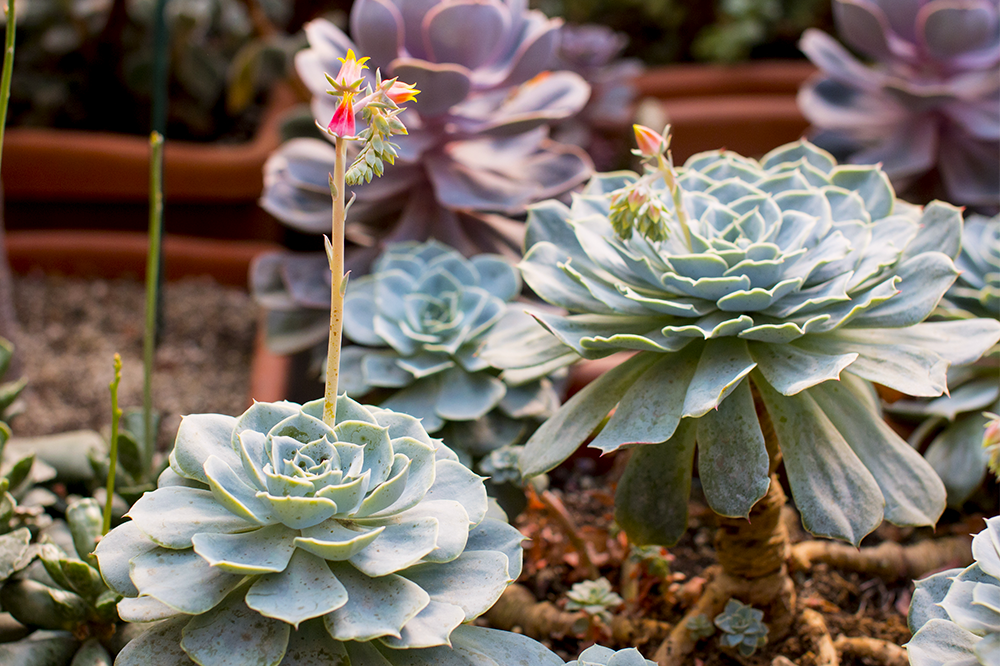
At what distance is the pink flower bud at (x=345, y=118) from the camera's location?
1.79ft

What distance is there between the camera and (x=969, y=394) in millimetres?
934

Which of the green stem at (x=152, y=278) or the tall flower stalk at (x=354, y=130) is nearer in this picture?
the tall flower stalk at (x=354, y=130)

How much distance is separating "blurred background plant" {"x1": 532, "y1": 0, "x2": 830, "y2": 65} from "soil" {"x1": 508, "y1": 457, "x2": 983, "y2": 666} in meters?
1.41

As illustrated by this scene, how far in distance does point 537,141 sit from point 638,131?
478 millimetres

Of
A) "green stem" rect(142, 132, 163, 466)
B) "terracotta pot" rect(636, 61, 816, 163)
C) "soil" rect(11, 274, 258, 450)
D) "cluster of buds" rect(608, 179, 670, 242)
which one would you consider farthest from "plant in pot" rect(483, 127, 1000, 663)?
"terracotta pot" rect(636, 61, 816, 163)

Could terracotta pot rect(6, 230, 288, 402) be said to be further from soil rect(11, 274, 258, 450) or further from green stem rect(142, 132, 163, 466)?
green stem rect(142, 132, 163, 466)

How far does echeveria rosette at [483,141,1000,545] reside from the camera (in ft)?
2.20

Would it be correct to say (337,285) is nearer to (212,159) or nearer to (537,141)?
(537,141)

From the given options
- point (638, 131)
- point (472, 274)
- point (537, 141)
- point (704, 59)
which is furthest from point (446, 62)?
point (704, 59)

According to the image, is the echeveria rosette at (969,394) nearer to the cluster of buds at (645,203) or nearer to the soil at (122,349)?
the cluster of buds at (645,203)

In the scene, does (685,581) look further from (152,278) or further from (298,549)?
(152,278)

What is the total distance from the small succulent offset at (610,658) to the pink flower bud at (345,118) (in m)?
0.40

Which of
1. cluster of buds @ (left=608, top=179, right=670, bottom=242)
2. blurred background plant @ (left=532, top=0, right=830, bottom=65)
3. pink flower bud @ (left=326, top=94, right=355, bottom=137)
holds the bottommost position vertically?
cluster of buds @ (left=608, top=179, right=670, bottom=242)

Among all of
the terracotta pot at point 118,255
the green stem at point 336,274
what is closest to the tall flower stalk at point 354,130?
the green stem at point 336,274
